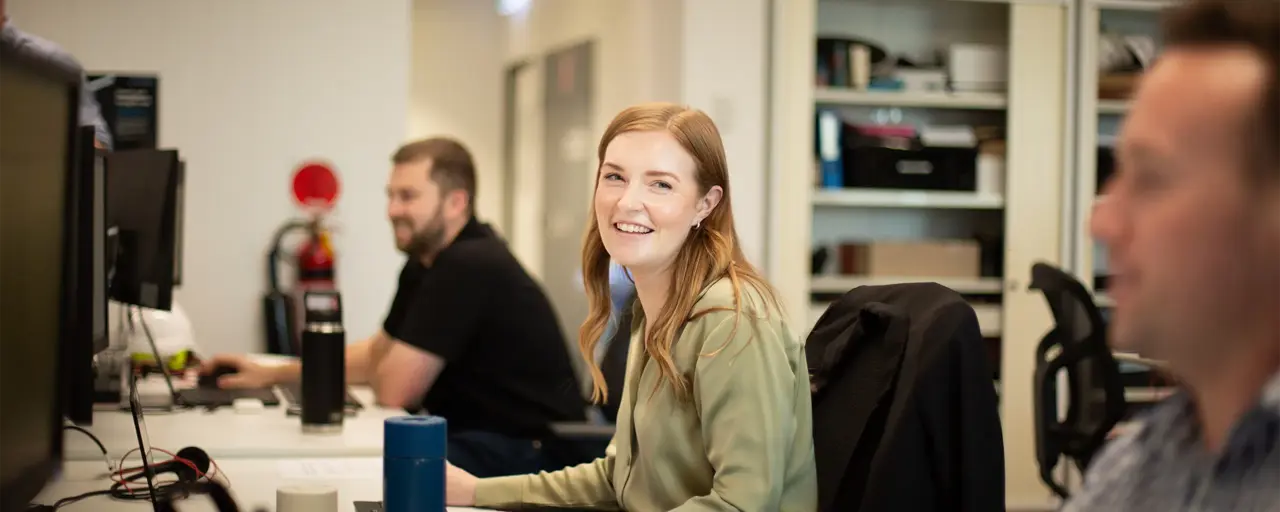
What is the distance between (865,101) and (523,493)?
3394mm

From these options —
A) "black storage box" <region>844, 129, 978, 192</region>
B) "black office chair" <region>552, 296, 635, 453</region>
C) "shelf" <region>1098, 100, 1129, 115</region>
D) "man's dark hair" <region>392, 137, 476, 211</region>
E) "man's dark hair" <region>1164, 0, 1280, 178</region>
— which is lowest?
"black office chair" <region>552, 296, 635, 453</region>

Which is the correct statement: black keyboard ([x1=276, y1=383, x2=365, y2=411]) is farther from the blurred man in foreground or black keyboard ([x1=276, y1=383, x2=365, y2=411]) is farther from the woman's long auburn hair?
the blurred man in foreground

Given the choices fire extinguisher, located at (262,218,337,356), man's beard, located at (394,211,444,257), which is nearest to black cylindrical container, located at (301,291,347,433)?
man's beard, located at (394,211,444,257)

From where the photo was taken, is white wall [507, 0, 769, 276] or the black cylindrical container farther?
white wall [507, 0, 769, 276]

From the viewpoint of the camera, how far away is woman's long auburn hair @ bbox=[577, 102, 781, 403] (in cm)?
154

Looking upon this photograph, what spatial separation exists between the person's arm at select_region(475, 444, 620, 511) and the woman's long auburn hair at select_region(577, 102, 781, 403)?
0.24m

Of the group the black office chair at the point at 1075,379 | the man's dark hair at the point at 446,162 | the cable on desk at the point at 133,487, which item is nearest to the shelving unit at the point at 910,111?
the black office chair at the point at 1075,379

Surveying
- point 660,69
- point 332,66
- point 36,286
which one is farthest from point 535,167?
point 36,286

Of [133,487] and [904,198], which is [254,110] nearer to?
[904,198]

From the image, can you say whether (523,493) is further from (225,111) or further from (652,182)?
(225,111)

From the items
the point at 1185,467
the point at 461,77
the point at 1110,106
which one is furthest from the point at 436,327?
the point at 461,77

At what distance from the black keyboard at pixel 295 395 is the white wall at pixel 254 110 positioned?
1.50m

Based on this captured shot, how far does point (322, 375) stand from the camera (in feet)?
7.73

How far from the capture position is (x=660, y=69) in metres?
4.94
